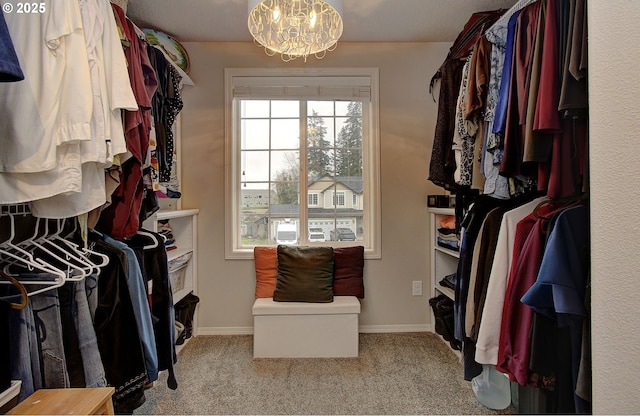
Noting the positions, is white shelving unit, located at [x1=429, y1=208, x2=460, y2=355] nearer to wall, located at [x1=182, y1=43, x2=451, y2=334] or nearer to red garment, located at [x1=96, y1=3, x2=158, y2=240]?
wall, located at [x1=182, y1=43, x2=451, y2=334]

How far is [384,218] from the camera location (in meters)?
2.58

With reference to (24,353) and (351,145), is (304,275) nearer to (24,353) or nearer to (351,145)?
(351,145)

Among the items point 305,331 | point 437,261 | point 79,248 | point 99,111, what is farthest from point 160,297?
point 437,261

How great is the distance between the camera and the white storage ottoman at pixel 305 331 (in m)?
2.15

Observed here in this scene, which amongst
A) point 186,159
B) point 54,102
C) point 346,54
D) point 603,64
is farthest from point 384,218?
point 54,102

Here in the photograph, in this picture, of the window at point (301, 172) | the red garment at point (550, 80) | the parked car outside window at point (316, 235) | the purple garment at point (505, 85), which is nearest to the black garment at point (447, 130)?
the purple garment at point (505, 85)

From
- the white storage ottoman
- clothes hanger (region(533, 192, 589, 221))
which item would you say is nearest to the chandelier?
clothes hanger (region(533, 192, 589, 221))

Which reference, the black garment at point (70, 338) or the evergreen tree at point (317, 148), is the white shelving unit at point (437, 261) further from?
the black garment at point (70, 338)

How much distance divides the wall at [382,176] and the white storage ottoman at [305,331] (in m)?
0.44

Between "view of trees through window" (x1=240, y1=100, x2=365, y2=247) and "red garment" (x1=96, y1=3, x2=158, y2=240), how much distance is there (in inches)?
51.4

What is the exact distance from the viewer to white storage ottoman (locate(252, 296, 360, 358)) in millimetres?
2146

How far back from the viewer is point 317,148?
266 cm

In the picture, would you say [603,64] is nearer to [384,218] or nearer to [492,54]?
[492,54]

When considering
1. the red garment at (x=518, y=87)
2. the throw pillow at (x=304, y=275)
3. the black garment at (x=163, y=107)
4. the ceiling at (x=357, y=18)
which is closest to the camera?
the red garment at (x=518, y=87)
